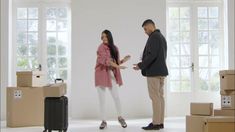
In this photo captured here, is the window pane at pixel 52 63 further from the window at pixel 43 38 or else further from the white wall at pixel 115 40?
the white wall at pixel 115 40

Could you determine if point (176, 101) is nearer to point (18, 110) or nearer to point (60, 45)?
point (60, 45)

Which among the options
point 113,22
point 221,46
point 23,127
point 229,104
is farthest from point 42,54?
point 229,104

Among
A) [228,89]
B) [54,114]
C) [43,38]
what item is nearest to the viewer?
[228,89]

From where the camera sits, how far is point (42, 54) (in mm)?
7379

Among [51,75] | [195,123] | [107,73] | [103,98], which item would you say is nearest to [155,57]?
[107,73]

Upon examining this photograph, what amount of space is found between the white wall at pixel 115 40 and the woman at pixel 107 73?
177 cm

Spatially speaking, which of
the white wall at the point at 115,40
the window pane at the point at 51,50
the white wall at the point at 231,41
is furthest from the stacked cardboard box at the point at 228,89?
the window pane at the point at 51,50

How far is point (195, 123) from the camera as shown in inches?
155

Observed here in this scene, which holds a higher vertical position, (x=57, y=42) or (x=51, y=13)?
A: (x=51, y=13)

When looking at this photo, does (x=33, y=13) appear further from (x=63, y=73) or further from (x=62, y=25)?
(x=63, y=73)

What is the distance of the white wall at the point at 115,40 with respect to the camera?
7.16 metres

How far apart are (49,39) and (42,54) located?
0.31m

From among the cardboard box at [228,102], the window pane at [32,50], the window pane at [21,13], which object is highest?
the window pane at [21,13]

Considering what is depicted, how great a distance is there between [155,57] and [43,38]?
9.82 ft
